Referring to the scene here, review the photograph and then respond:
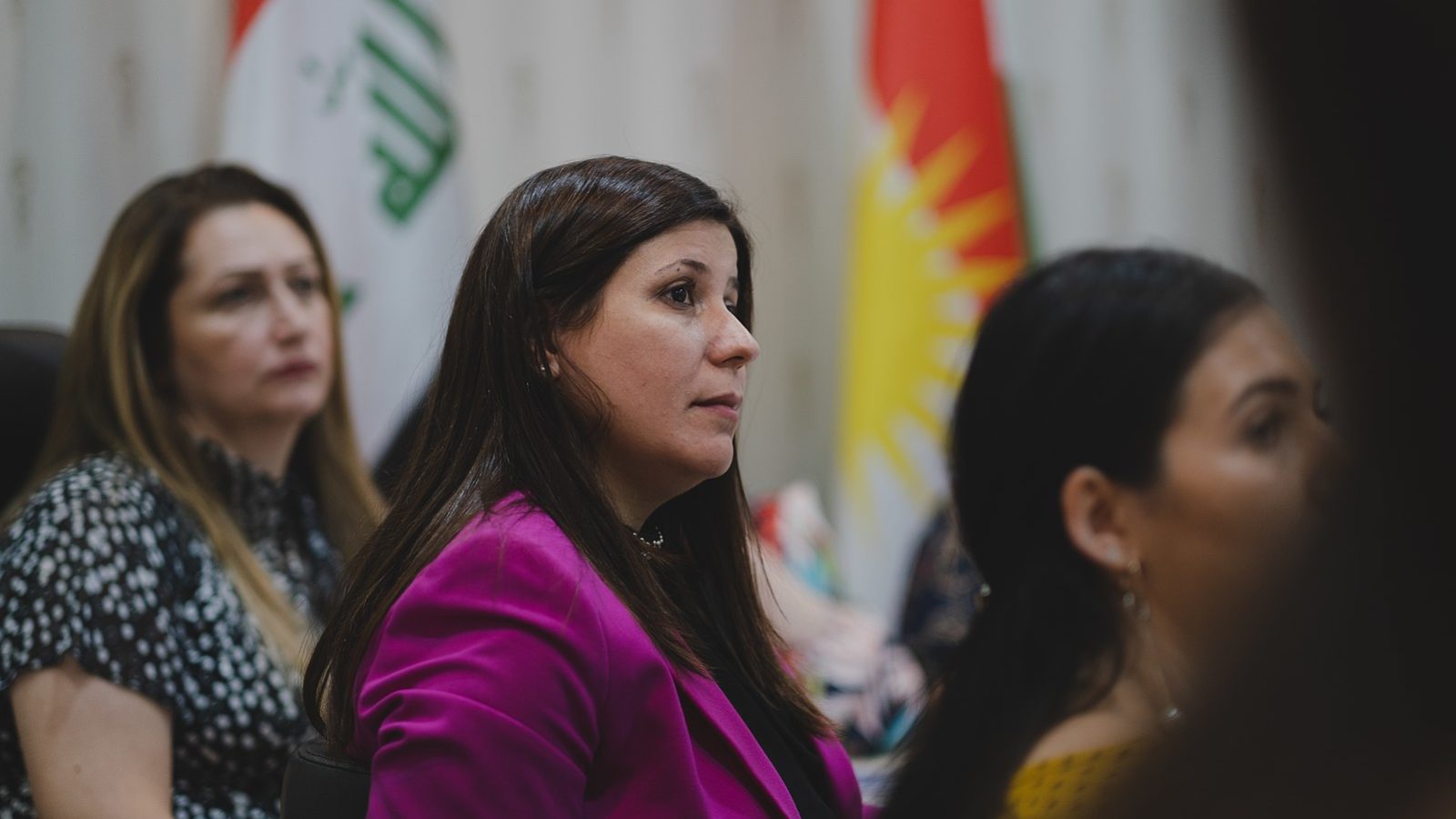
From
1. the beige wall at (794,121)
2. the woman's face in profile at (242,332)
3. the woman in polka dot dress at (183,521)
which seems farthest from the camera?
the beige wall at (794,121)

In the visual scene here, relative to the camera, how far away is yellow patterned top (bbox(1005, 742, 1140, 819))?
81 centimetres

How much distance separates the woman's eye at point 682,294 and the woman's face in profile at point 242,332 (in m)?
Result: 1.05

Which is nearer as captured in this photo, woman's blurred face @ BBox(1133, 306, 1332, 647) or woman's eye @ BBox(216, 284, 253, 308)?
woman's blurred face @ BBox(1133, 306, 1332, 647)

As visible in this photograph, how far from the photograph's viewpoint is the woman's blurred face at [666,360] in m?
1.06

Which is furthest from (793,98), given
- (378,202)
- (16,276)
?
(16,276)

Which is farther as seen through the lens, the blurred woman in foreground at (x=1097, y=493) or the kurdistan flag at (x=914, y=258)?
the kurdistan flag at (x=914, y=258)

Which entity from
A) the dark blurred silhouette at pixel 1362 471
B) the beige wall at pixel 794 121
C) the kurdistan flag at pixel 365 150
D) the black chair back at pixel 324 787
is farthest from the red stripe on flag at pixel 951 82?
the dark blurred silhouette at pixel 1362 471

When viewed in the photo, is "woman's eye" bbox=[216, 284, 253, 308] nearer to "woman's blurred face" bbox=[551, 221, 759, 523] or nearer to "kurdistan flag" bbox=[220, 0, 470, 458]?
"kurdistan flag" bbox=[220, 0, 470, 458]

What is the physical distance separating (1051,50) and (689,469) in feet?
9.71

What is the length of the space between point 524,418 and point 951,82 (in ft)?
7.87

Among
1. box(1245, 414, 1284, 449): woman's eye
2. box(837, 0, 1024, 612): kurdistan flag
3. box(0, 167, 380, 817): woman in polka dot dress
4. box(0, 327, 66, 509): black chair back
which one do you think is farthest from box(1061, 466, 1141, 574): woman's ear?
box(837, 0, 1024, 612): kurdistan flag

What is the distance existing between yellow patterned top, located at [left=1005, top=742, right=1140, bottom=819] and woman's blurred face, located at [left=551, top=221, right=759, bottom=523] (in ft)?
1.09

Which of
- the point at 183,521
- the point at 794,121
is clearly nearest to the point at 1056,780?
the point at 183,521

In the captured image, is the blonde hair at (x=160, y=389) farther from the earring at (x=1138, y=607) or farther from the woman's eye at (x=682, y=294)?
the earring at (x=1138, y=607)
